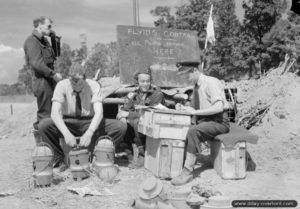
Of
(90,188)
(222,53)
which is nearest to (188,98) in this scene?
(90,188)

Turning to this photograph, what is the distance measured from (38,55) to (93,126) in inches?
66.8

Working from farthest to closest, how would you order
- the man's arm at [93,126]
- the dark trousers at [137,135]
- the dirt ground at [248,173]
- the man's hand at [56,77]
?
the man's hand at [56,77], the dark trousers at [137,135], the man's arm at [93,126], the dirt ground at [248,173]

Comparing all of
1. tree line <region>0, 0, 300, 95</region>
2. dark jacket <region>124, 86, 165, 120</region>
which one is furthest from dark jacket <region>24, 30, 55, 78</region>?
tree line <region>0, 0, 300, 95</region>

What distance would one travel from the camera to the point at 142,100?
649 cm

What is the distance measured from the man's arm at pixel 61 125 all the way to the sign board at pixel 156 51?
8.40 ft

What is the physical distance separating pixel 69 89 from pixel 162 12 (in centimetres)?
2808

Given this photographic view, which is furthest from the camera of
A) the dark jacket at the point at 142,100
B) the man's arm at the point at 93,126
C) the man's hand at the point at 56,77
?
the man's hand at the point at 56,77

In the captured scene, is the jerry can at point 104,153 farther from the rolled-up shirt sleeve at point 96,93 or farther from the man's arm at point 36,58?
the man's arm at point 36,58

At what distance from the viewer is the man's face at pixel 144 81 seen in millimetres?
6387

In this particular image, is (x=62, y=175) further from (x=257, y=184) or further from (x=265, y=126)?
(x=265, y=126)

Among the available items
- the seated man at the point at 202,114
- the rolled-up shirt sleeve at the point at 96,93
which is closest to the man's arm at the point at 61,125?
the rolled-up shirt sleeve at the point at 96,93

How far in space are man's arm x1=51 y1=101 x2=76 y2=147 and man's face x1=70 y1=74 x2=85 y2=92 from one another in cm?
35

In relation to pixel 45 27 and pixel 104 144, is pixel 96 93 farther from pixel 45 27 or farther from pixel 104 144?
pixel 45 27

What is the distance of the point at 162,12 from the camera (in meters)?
32.9
